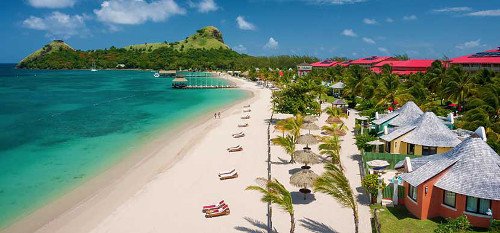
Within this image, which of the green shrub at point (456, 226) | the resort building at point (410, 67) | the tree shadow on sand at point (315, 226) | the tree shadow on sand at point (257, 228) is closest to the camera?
the green shrub at point (456, 226)

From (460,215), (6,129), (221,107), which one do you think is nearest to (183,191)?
(460,215)

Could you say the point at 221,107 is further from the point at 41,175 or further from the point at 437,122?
the point at 437,122

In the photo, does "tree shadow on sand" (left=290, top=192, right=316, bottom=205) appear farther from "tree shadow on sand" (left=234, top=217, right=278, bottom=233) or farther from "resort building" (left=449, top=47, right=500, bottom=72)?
"resort building" (left=449, top=47, right=500, bottom=72)

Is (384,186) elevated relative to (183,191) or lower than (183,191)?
elevated

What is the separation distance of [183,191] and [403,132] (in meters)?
16.0

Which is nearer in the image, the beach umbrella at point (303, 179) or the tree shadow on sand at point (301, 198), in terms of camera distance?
the beach umbrella at point (303, 179)

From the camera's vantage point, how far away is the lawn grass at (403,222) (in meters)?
16.5

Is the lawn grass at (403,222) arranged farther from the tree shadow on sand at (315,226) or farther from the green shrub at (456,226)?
the tree shadow on sand at (315,226)

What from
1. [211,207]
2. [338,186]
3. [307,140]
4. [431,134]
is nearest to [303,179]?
[338,186]

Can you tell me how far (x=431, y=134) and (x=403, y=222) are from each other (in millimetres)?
10852

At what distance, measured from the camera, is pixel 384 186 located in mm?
19453

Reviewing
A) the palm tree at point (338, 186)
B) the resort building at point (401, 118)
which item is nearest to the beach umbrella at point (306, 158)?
the palm tree at point (338, 186)

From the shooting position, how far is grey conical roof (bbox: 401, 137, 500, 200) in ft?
53.2

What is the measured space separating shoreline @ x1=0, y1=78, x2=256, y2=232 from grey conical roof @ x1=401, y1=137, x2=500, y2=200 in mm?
17039
